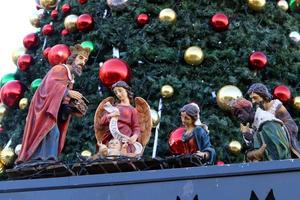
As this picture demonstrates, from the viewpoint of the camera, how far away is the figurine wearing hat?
28.1 feet

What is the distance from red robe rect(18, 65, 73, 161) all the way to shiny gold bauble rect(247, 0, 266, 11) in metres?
4.53

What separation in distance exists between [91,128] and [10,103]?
1695 millimetres

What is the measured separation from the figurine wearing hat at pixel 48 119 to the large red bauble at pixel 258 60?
3.64 meters

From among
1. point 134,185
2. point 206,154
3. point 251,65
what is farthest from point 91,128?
point 134,185

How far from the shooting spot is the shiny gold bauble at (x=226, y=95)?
36.7 feet

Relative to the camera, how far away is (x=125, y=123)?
9055 millimetres

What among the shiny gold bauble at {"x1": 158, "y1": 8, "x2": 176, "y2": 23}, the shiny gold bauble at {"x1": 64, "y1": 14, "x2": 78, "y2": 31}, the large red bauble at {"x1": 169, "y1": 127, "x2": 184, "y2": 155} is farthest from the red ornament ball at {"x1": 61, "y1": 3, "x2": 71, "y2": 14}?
the large red bauble at {"x1": 169, "y1": 127, "x2": 184, "y2": 155}

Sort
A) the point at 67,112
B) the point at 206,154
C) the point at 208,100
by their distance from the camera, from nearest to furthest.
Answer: the point at 206,154 → the point at 67,112 → the point at 208,100

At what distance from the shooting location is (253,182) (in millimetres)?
6863

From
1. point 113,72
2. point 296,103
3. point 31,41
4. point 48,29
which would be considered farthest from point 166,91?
point 31,41

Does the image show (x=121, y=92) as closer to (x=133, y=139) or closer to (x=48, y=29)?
(x=133, y=139)

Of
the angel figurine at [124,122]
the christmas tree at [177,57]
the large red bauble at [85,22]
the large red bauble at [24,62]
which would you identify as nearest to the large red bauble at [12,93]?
the christmas tree at [177,57]

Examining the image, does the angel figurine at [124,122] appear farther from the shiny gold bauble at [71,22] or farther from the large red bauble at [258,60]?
the shiny gold bauble at [71,22]

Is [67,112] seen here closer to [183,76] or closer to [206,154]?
[206,154]
